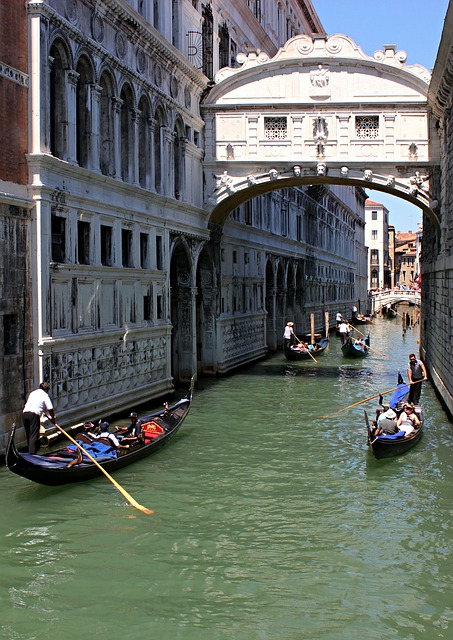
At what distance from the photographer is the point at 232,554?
307 inches

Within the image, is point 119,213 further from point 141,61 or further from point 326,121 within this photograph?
point 326,121

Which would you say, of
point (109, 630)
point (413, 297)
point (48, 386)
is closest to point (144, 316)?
point (48, 386)

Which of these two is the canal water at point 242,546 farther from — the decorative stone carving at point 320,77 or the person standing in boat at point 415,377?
the decorative stone carving at point 320,77

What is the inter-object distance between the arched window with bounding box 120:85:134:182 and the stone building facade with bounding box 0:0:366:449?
26 mm

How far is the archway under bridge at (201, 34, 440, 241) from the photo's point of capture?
18.2 metres

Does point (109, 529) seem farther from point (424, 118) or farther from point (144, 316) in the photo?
point (424, 118)

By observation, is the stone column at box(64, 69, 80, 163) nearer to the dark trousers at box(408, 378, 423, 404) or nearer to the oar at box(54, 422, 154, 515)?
the oar at box(54, 422, 154, 515)

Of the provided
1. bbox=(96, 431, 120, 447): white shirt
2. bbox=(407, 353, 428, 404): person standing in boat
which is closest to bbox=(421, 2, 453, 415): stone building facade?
bbox=(407, 353, 428, 404): person standing in boat

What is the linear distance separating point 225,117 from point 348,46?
317cm

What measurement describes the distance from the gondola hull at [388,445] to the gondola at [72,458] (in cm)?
301

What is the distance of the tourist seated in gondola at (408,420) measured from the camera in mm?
12219

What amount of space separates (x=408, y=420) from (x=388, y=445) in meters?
1.16

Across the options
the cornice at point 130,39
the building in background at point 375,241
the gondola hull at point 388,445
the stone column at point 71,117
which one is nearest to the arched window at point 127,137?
the cornice at point 130,39

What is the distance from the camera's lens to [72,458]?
982cm
